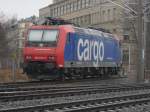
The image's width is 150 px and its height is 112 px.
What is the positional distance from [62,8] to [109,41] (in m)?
80.6

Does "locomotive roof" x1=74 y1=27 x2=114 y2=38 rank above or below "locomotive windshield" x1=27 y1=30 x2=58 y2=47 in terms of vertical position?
above

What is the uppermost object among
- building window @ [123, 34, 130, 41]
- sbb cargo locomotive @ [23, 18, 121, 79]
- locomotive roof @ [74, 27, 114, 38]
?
building window @ [123, 34, 130, 41]

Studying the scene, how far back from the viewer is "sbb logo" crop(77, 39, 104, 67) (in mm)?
31569

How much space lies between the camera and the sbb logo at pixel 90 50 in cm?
3157

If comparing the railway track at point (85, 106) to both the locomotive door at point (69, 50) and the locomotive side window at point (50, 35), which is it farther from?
the locomotive side window at point (50, 35)

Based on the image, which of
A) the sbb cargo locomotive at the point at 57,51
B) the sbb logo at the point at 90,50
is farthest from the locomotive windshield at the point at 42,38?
the sbb logo at the point at 90,50

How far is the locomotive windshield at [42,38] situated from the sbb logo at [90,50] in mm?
2214

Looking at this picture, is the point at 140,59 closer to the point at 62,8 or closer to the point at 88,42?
the point at 88,42

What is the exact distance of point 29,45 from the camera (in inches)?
1183

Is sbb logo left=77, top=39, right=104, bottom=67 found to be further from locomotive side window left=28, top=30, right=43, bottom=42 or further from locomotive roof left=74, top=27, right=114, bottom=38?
locomotive side window left=28, top=30, right=43, bottom=42

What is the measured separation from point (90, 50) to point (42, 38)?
4.55 metres

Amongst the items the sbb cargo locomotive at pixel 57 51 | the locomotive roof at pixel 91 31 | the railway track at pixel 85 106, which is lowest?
the railway track at pixel 85 106

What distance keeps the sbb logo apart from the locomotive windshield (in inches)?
87.2

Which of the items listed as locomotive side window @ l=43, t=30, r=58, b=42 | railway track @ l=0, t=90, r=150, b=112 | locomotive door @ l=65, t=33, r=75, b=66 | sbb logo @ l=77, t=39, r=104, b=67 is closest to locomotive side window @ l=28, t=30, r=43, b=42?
locomotive side window @ l=43, t=30, r=58, b=42
